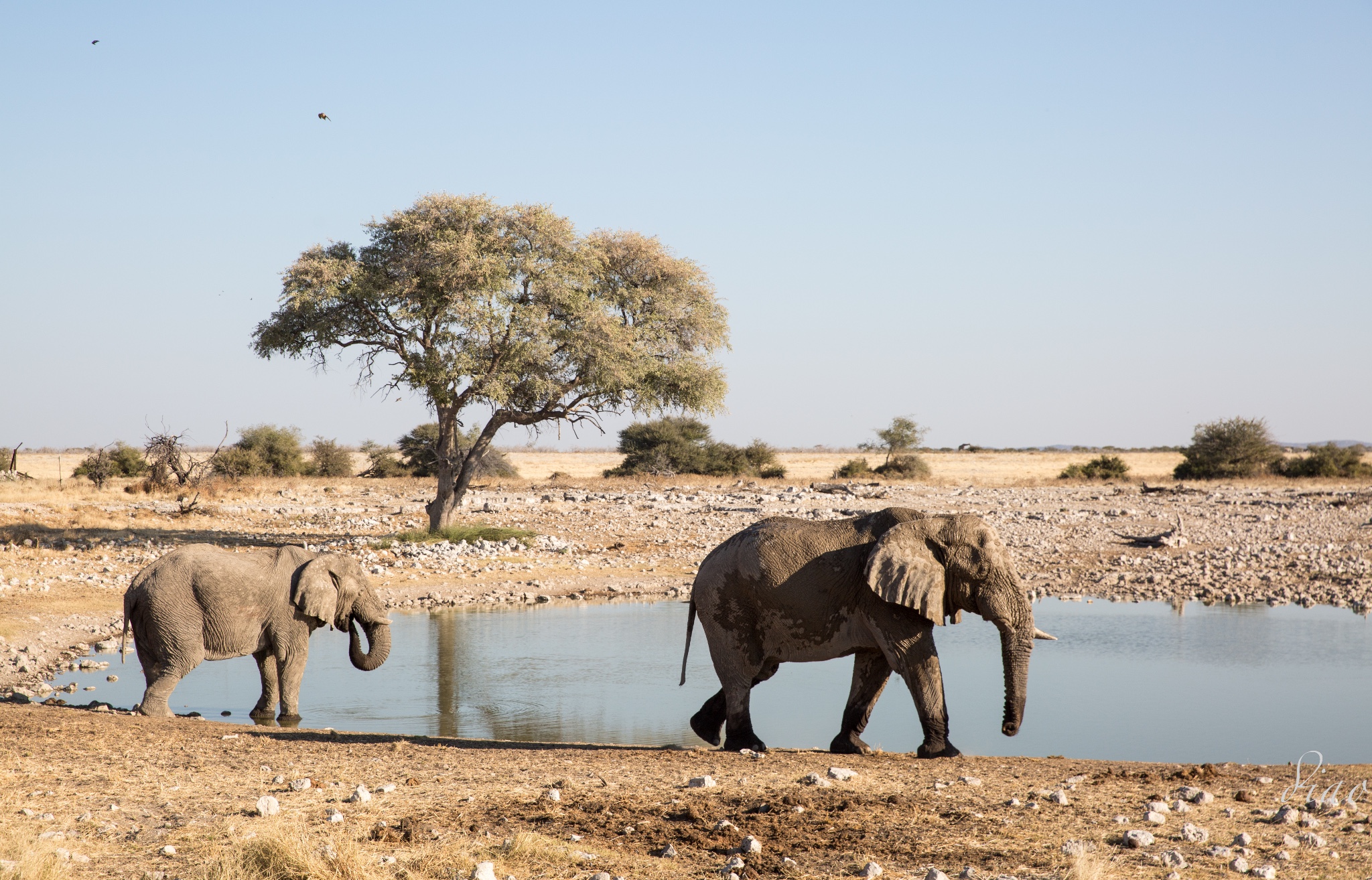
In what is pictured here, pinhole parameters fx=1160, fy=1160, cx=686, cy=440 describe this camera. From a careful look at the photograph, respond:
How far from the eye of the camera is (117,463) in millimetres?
49406

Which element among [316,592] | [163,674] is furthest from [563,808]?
[163,674]

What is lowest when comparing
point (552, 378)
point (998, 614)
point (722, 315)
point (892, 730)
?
point (892, 730)

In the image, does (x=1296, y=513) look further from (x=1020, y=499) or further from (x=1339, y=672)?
(x=1339, y=672)

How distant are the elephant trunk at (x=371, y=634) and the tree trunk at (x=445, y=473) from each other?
45.8 feet

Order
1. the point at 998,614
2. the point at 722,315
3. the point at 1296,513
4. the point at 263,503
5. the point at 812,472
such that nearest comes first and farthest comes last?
the point at 998,614 < the point at 722,315 < the point at 1296,513 < the point at 263,503 < the point at 812,472

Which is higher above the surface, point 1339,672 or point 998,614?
point 998,614

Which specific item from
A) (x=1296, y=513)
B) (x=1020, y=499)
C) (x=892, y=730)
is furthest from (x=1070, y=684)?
(x=1020, y=499)

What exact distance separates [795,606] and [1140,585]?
14.5 metres

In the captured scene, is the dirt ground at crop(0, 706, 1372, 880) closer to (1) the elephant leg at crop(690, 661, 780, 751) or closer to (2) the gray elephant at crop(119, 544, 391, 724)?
(1) the elephant leg at crop(690, 661, 780, 751)

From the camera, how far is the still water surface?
37.4ft

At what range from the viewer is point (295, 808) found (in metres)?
7.19

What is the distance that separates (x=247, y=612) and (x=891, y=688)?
286 inches

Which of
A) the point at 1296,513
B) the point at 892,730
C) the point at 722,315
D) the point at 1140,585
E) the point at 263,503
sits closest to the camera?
the point at 892,730

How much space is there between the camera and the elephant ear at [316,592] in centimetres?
1195
